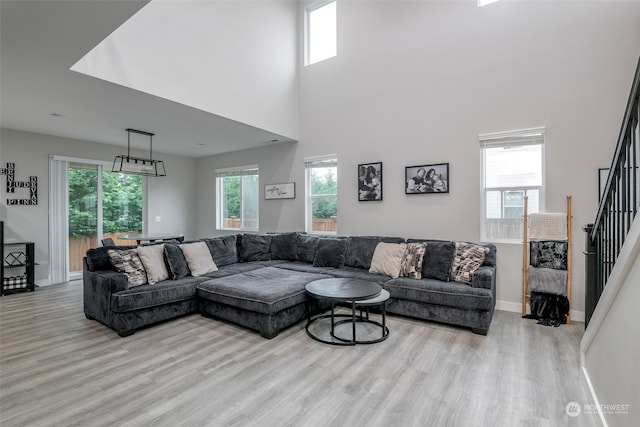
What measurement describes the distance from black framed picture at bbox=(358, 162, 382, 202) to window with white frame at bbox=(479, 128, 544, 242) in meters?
1.45

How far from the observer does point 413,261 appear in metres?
3.89

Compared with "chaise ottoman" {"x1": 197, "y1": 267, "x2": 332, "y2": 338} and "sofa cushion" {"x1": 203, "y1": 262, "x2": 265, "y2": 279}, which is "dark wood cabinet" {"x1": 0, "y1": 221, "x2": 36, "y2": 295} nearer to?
"sofa cushion" {"x1": 203, "y1": 262, "x2": 265, "y2": 279}

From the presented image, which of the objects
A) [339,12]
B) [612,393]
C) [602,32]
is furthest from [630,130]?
[339,12]

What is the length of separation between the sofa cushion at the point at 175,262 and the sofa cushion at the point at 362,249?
7.23 ft

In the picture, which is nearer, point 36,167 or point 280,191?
point 36,167

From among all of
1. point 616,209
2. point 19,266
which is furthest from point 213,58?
point 616,209

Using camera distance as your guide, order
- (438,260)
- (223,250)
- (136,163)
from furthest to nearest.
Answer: (136,163)
(223,250)
(438,260)

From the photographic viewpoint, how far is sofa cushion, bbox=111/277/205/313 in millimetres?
3135

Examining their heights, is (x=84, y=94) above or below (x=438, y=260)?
above

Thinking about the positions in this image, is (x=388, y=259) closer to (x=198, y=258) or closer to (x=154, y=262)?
(x=198, y=258)

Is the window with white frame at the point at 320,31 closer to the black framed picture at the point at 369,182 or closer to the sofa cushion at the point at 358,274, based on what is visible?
the black framed picture at the point at 369,182

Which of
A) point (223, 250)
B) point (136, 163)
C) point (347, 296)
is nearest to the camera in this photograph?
point (347, 296)

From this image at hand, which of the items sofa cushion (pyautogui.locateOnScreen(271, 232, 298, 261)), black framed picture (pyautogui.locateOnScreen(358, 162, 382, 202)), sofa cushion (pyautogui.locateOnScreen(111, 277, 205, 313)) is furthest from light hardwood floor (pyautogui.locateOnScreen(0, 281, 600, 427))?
black framed picture (pyautogui.locateOnScreen(358, 162, 382, 202))

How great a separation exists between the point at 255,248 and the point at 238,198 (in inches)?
89.1
